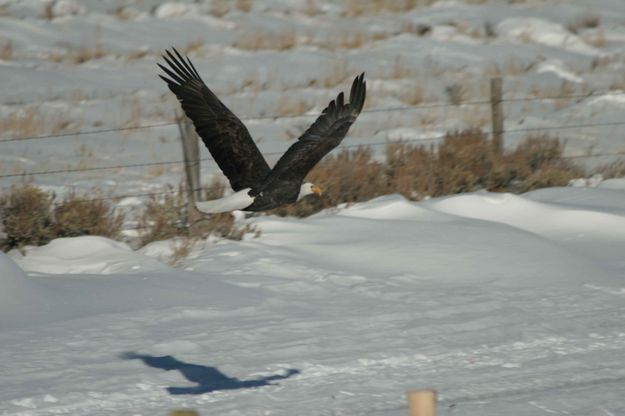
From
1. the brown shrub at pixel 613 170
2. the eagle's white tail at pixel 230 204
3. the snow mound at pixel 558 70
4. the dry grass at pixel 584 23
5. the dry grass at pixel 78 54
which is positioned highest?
the dry grass at pixel 584 23

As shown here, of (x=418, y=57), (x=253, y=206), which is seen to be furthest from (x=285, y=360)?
(x=418, y=57)

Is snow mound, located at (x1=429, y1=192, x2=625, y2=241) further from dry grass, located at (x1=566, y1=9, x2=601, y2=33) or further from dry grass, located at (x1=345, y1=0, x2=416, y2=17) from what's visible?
dry grass, located at (x1=345, y1=0, x2=416, y2=17)

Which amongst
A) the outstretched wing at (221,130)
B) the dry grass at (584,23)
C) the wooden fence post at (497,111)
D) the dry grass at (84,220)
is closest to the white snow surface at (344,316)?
the dry grass at (84,220)

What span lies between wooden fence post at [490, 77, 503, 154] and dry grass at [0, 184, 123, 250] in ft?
13.9

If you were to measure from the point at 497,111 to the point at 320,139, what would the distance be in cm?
498

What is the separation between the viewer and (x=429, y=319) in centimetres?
860

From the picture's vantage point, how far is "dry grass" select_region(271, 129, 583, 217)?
40.1ft

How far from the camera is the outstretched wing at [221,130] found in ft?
28.4

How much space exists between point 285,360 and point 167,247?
3.18 m

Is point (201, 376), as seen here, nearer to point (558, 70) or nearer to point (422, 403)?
point (422, 403)

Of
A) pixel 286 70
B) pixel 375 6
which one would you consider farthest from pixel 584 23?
pixel 286 70

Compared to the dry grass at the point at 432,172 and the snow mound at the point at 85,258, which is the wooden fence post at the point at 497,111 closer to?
the dry grass at the point at 432,172

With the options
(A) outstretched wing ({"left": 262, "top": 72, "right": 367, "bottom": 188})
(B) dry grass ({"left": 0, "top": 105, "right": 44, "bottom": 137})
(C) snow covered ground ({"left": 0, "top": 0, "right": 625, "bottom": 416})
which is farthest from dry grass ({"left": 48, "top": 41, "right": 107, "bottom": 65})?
(A) outstretched wing ({"left": 262, "top": 72, "right": 367, "bottom": 188})

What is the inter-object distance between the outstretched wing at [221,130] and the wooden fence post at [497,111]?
195 inches
